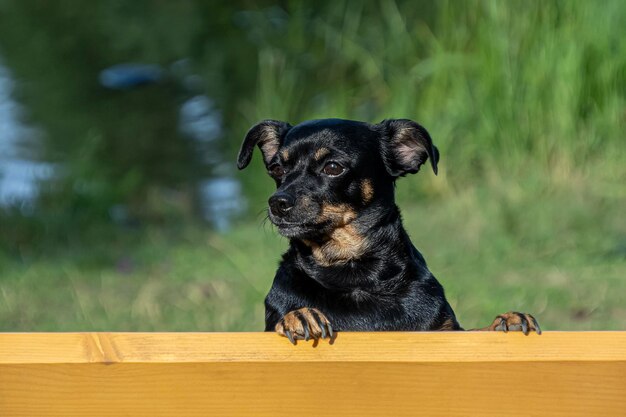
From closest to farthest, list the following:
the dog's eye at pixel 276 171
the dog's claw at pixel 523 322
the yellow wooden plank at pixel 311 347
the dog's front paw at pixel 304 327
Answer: the yellow wooden plank at pixel 311 347 < the dog's front paw at pixel 304 327 < the dog's claw at pixel 523 322 < the dog's eye at pixel 276 171

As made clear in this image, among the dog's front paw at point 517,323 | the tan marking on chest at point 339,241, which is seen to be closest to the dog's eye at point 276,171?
the tan marking on chest at point 339,241

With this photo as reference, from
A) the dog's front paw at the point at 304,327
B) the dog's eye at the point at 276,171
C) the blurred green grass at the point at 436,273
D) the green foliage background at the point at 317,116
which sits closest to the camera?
the dog's front paw at the point at 304,327

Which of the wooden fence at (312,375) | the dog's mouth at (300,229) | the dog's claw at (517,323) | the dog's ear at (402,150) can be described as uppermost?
the dog's ear at (402,150)

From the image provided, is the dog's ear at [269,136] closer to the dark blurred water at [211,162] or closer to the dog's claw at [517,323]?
the dog's claw at [517,323]

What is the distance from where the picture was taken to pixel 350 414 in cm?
194

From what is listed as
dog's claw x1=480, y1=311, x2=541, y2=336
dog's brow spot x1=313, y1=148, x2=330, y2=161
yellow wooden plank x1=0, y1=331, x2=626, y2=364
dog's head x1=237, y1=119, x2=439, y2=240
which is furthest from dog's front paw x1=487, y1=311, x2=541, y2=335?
dog's brow spot x1=313, y1=148, x2=330, y2=161

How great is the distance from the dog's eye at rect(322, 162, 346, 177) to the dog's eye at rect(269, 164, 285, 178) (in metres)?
0.17

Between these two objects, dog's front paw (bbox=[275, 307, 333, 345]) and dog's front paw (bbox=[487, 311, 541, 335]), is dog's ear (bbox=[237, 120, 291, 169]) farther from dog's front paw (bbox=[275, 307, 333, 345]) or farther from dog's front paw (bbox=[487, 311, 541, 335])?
dog's front paw (bbox=[275, 307, 333, 345])

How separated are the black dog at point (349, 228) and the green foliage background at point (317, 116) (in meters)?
1.73

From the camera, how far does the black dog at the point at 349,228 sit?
282cm

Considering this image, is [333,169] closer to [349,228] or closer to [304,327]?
[349,228]

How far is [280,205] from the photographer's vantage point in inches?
115

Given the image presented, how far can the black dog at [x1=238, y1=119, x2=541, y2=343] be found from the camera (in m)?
2.82

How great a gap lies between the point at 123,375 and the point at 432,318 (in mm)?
1138
